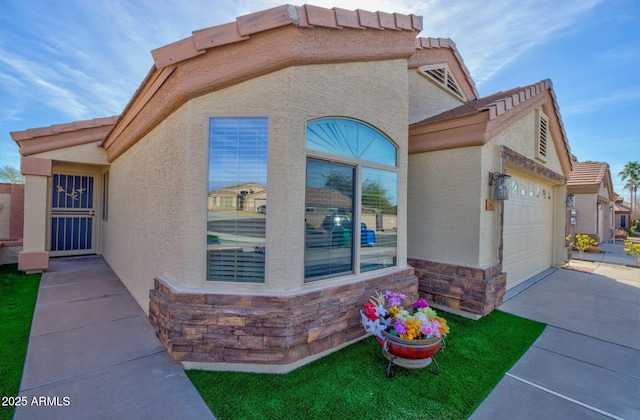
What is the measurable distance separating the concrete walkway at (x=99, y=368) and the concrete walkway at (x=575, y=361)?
3.28 m

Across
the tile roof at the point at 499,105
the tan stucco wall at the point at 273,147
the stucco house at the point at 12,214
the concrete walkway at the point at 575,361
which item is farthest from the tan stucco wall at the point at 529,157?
the stucco house at the point at 12,214

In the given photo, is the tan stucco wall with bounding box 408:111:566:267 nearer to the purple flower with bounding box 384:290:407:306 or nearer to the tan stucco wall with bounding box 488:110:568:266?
the tan stucco wall with bounding box 488:110:568:266

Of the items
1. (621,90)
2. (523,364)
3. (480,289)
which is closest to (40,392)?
(523,364)

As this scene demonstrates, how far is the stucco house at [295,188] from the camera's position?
3330 mm

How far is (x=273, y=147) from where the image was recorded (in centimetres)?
340

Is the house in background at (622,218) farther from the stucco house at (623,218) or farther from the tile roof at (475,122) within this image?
the tile roof at (475,122)

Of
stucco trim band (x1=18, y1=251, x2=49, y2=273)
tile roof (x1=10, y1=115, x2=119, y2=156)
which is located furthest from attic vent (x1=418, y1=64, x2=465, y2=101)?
stucco trim band (x1=18, y1=251, x2=49, y2=273)

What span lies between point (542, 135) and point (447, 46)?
389 cm

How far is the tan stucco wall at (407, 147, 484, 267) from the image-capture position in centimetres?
531

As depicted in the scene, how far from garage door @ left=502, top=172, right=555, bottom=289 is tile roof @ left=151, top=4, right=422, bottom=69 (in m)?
5.70

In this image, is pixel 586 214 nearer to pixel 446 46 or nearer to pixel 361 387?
pixel 446 46

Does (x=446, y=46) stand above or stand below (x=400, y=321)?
above

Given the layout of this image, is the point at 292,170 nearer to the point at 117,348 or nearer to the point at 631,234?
the point at 117,348

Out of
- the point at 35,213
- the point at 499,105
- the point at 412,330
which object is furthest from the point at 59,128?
the point at 499,105
